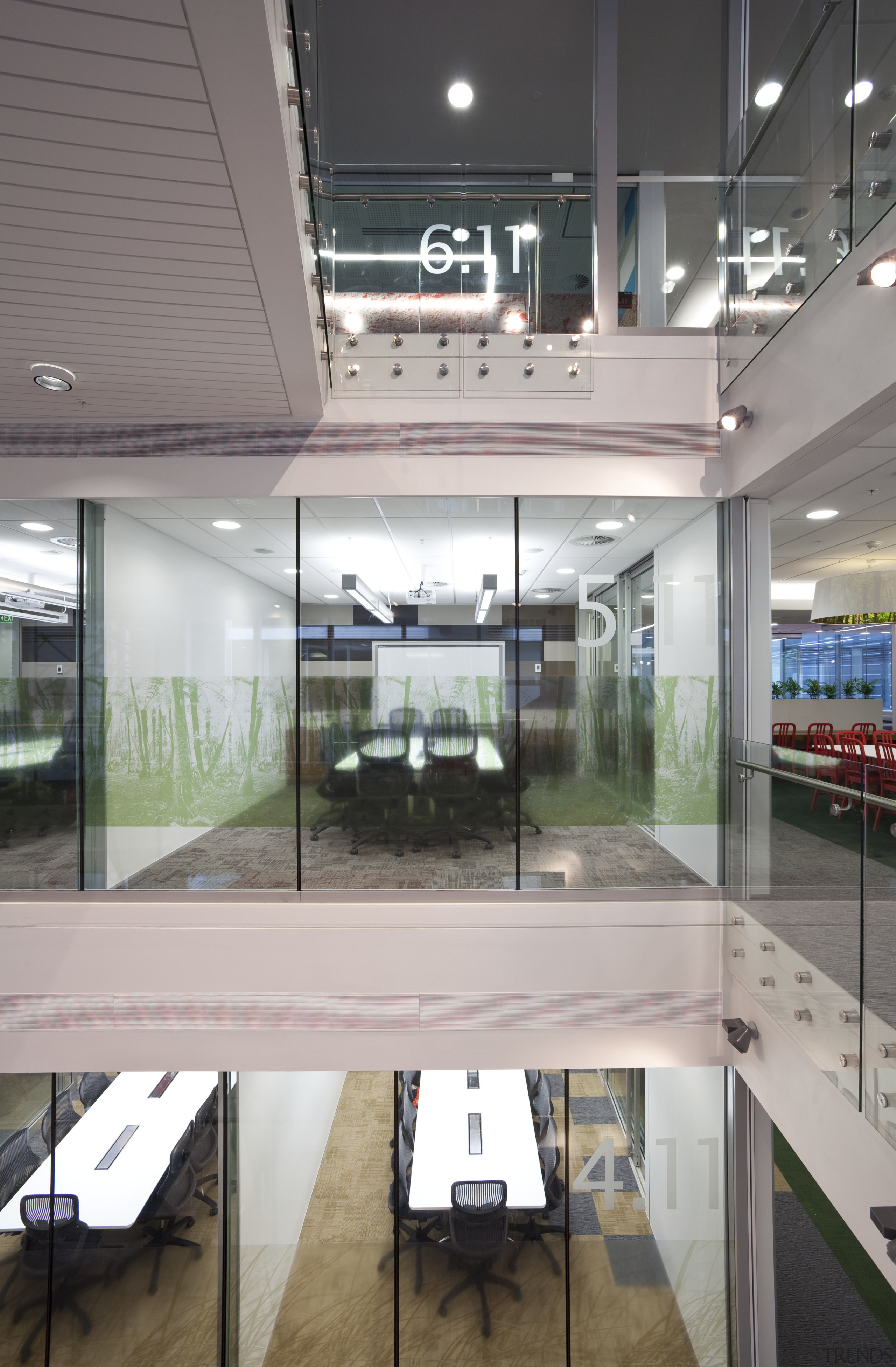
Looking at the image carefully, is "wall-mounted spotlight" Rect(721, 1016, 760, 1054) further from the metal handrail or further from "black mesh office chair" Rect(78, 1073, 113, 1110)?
"black mesh office chair" Rect(78, 1073, 113, 1110)

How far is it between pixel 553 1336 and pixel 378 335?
740cm

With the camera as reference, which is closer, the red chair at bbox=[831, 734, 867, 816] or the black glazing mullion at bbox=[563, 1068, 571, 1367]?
the red chair at bbox=[831, 734, 867, 816]

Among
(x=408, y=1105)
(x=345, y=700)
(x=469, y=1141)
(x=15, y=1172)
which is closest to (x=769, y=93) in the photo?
(x=345, y=700)

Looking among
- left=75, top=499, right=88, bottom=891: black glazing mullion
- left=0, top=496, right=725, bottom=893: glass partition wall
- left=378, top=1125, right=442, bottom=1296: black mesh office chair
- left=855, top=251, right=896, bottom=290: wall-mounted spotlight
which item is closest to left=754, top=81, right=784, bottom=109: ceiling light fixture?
left=855, top=251, right=896, bottom=290: wall-mounted spotlight

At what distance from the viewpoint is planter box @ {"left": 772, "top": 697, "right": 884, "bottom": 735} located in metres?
13.5

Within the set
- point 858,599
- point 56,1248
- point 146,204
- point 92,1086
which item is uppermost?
point 146,204

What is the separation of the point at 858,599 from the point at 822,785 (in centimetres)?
551

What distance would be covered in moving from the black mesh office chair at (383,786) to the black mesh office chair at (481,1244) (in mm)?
Result: 2804

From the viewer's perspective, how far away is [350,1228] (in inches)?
188

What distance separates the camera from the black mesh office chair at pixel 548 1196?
185 inches

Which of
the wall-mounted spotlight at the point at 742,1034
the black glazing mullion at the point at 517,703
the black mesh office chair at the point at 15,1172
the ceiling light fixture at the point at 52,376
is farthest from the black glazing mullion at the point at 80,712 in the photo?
the wall-mounted spotlight at the point at 742,1034

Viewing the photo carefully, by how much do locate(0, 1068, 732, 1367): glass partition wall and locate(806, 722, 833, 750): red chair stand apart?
7.46 m

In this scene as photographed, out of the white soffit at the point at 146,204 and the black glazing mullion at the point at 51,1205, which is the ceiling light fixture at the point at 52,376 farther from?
the black glazing mullion at the point at 51,1205

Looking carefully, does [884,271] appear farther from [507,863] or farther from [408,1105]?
[408,1105]
